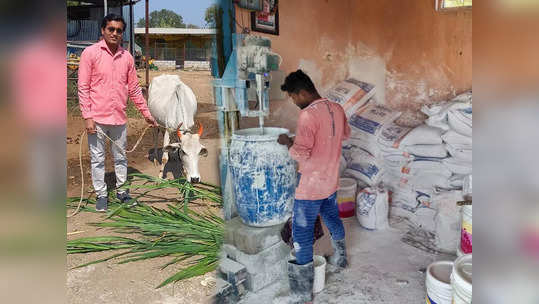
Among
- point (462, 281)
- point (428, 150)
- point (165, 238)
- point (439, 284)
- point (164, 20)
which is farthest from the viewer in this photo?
point (164, 20)

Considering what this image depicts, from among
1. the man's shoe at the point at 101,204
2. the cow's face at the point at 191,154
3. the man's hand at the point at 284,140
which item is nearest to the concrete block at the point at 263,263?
the man's hand at the point at 284,140

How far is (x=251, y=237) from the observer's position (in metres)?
2.83

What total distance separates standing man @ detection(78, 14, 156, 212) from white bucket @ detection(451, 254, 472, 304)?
305cm

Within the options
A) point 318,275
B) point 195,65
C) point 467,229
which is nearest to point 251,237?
point 318,275

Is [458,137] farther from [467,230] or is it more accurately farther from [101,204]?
[101,204]

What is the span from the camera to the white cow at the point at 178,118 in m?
4.20

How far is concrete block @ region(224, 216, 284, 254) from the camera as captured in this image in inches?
111

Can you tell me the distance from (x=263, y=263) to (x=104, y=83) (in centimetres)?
216
